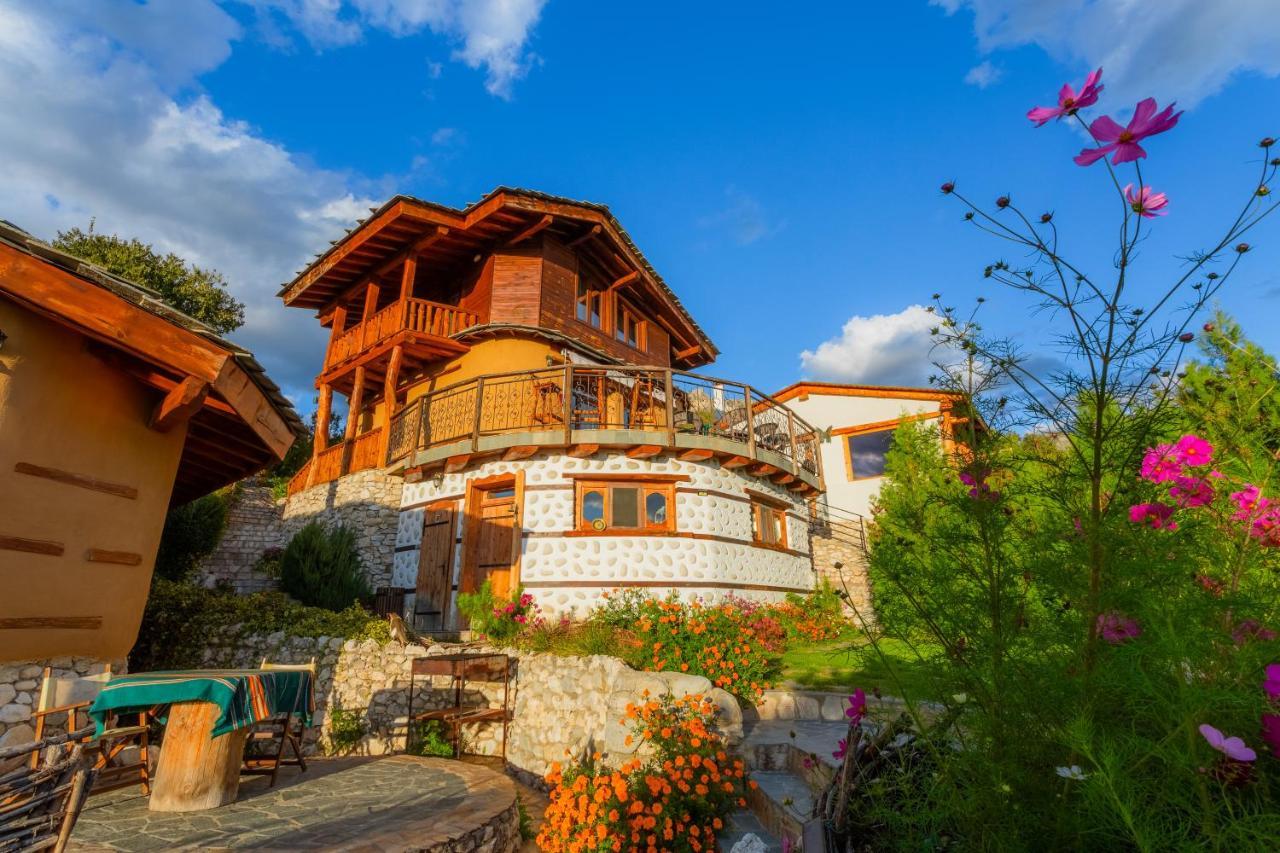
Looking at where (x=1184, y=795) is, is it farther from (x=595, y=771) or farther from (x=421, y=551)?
(x=421, y=551)

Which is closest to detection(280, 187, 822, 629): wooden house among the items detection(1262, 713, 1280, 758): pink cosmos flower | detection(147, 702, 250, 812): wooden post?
detection(147, 702, 250, 812): wooden post

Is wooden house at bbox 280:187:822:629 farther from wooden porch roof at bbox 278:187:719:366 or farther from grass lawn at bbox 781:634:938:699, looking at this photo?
grass lawn at bbox 781:634:938:699

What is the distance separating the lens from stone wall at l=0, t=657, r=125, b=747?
15.8 ft

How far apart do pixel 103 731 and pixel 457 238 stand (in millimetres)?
11890

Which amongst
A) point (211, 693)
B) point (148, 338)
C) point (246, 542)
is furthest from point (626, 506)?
point (246, 542)

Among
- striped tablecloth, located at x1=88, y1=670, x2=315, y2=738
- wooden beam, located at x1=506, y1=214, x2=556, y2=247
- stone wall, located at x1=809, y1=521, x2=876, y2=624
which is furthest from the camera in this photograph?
stone wall, located at x1=809, y1=521, x2=876, y2=624

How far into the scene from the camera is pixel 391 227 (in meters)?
14.0

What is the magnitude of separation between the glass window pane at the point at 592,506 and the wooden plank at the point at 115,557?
20.0 ft

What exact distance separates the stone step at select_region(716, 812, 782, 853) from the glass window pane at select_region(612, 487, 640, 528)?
563 centimetres

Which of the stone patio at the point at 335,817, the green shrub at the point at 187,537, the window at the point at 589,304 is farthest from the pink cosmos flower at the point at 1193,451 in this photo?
the window at the point at 589,304

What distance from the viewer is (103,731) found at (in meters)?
4.83

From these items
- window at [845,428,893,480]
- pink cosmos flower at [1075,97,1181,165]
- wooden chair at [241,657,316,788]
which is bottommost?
wooden chair at [241,657,316,788]

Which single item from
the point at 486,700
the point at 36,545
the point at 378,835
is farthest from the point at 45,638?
the point at 486,700

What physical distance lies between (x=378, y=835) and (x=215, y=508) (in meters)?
9.47
